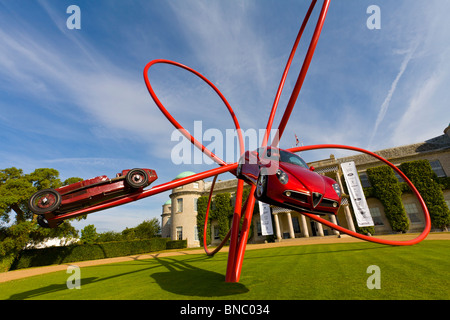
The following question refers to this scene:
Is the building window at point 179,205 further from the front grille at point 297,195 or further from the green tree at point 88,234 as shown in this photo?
the front grille at point 297,195

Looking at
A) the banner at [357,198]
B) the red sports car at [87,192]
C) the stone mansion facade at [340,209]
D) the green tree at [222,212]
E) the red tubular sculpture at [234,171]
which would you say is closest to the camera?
the red sports car at [87,192]

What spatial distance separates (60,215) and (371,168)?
3704 centimetres

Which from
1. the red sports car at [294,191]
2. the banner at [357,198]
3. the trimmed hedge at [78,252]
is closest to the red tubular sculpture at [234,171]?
the red sports car at [294,191]

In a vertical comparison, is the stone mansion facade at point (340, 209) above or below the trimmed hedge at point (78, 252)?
above

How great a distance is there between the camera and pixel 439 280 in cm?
508

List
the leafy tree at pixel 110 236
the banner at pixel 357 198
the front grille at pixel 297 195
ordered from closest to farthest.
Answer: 1. the front grille at pixel 297 195
2. the banner at pixel 357 198
3. the leafy tree at pixel 110 236

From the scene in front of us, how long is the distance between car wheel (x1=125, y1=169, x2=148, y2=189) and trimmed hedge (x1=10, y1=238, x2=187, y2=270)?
31.6 metres

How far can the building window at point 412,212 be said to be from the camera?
27.1m

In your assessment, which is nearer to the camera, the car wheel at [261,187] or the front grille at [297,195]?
the front grille at [297,195]

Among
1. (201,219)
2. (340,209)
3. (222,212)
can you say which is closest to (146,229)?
(201,219)
